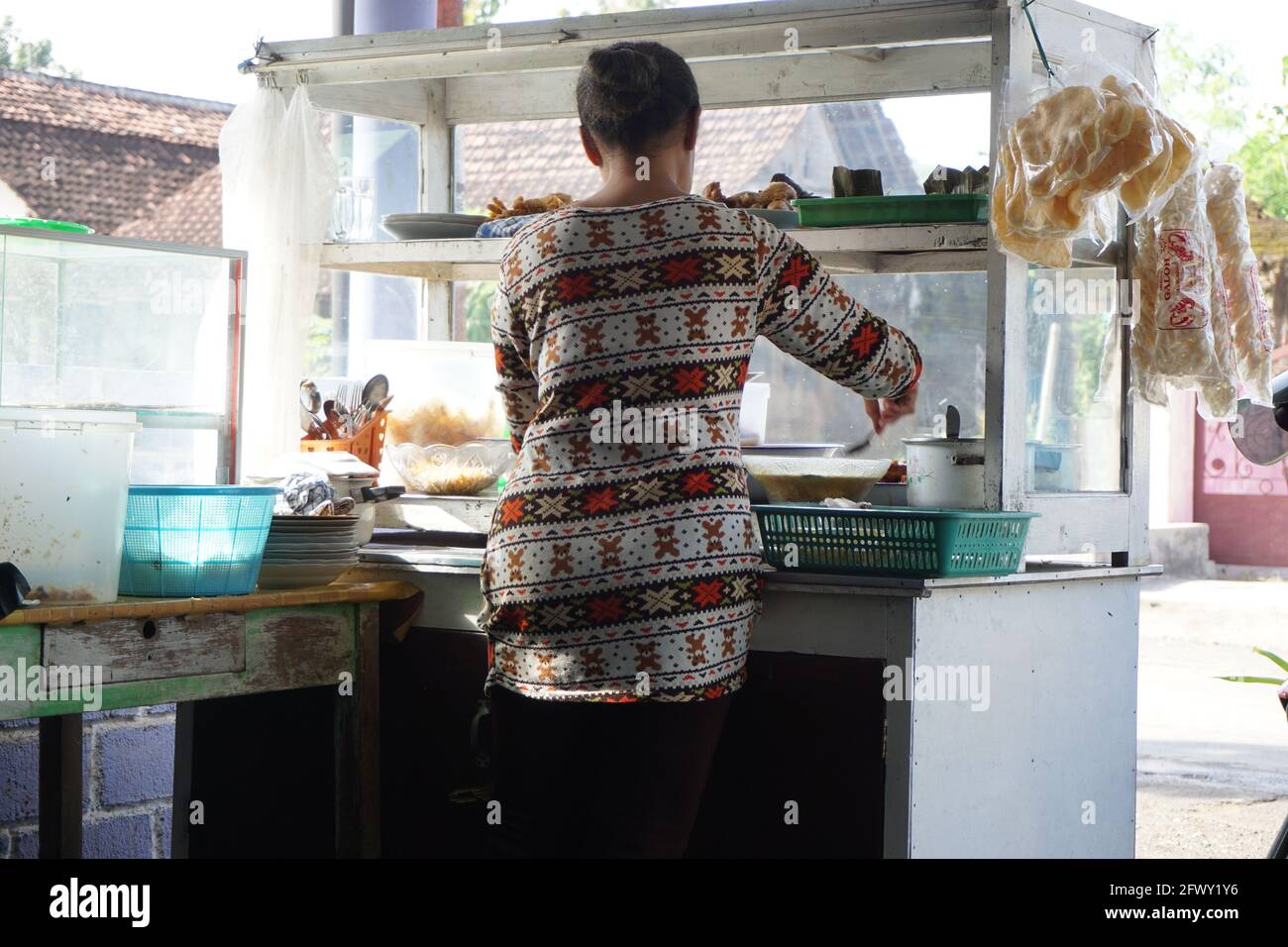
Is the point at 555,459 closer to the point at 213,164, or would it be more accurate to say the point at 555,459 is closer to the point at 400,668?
the point at 400,668

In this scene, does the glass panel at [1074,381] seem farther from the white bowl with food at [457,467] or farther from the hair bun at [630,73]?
the white bowl with food at [457,467]

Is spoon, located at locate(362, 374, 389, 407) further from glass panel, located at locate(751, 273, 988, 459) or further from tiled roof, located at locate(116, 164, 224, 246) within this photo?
tiled roof, located at locate(116, 164, 224, 246)

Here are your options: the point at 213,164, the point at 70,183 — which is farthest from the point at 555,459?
the point at 213,164

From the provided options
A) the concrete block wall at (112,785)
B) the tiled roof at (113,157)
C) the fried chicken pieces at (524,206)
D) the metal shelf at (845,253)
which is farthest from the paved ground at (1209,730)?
the tiled roof at (113,157)

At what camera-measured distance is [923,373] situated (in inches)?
135

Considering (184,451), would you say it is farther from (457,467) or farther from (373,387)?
(457,467)

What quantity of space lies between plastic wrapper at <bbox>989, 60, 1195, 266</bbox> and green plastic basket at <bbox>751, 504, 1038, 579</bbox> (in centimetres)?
53

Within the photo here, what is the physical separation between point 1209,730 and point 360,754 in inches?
246

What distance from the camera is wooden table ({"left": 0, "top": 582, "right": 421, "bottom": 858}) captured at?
2510 mm

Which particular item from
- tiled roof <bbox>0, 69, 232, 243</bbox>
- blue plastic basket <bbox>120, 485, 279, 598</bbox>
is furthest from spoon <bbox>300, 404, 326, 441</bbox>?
tiled roof <bbox>0, 69, 232, 243</bbox>

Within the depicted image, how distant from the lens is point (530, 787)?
7.68ft
